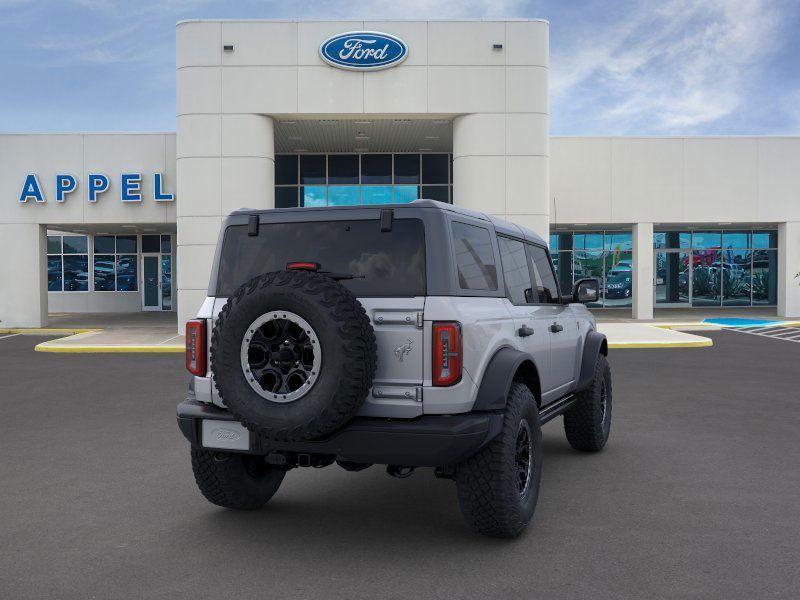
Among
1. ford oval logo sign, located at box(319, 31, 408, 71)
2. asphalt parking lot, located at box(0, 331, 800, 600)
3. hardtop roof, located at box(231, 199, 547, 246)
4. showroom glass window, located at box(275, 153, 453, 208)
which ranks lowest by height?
asphalt parking lot, located at box(0, 331, 800, 600)

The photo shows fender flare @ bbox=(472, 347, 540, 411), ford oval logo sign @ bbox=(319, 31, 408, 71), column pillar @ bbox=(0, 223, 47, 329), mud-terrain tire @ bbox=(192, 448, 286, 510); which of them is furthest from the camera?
column pillar @ bbox=(0, 223, 47, 329)

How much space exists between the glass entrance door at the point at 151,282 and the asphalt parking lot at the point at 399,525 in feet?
82.1

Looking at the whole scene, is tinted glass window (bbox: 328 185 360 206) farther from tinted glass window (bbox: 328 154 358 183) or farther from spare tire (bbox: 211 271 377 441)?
spare tire (bbox: 211 271 377 441)

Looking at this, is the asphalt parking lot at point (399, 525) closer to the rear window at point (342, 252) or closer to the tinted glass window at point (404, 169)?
the rear window at point (342, 252)

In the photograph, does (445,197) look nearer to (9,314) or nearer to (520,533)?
(9,314)

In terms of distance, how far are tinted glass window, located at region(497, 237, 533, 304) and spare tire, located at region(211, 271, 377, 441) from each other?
57.4 inches

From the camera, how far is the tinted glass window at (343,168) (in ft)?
83.0

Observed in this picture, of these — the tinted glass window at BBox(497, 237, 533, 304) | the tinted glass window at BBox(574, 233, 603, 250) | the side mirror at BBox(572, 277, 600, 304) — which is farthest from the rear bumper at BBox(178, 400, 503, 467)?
the tinted glass window at BBox(574, 233, 603, 250)

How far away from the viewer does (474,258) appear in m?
4.73

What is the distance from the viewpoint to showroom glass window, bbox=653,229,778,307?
3275 cm

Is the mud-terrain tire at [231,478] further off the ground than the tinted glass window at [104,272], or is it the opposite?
the tinted glass window at [104,272]

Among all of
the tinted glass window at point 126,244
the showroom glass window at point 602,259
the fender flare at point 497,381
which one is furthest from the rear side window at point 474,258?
the tinted glass window at point 126,244

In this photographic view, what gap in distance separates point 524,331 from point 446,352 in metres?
1.09

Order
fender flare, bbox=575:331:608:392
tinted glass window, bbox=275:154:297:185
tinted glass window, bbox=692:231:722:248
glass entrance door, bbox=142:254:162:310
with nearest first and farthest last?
fender flare, bbox=575:331:608:392
tinted glass window, bbox=275:154:297:185
glass entrance door, bbox=142:254:162:310
tinted glass window, bbox=692:231:722:248
